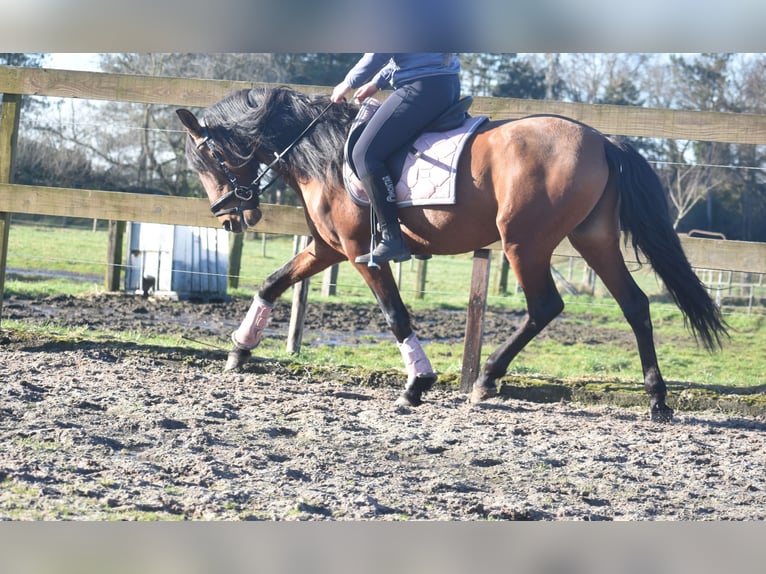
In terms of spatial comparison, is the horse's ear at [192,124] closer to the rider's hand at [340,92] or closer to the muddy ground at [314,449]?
the rider's hand at [340,92]

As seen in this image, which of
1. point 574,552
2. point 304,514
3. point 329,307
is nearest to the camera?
point 574,552

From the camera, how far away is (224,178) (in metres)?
5.57

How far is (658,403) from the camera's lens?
4887 mm

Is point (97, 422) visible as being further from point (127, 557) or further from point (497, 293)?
point (497, 293)

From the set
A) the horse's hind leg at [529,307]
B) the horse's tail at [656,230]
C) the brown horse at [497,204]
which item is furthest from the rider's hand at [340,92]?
the horse's tail at [656,230]

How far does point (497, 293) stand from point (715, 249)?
413 inches

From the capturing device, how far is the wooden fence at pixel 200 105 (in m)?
5.54

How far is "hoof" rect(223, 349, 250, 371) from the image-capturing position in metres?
5.71

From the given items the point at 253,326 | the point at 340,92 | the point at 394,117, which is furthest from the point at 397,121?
the point at 253,326

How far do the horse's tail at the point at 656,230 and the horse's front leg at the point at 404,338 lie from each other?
1.43m

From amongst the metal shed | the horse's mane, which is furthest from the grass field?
the horse's mane

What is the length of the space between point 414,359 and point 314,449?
1.40 metres

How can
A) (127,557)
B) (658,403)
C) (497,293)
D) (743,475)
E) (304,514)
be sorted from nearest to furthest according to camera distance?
1. (127,557)
2. (304,514)
3. (743,475)
4. (658,403)
5. (497,293)

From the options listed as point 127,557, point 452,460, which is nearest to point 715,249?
point 452,460
